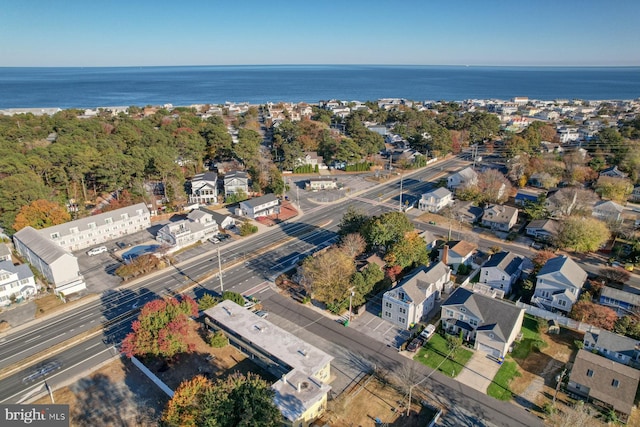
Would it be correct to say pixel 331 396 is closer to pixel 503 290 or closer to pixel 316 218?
pixel 503 290

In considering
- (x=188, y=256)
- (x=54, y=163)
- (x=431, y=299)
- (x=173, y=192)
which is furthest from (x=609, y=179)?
(x=54, y=163)

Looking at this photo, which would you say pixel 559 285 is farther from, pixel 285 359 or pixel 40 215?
pixel 40 215

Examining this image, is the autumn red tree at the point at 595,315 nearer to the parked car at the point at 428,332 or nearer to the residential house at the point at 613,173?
the parked car at the point at 428,332

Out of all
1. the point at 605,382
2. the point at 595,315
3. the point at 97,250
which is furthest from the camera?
the point at 97,250

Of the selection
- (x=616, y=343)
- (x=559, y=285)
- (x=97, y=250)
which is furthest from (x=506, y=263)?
(x=97, y=250)

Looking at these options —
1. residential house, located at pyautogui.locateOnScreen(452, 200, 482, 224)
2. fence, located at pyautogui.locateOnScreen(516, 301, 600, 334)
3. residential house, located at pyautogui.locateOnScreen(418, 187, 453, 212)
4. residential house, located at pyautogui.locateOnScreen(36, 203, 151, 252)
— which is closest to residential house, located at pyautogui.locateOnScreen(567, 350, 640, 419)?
fence, located at pyautogui.locateOnScreen(516, 301, 600, 334)

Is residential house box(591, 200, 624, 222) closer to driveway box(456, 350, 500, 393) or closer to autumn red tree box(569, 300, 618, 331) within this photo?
autumn red tree box(569, 300, 618, 331)
